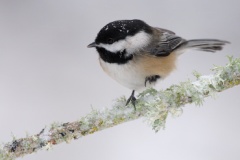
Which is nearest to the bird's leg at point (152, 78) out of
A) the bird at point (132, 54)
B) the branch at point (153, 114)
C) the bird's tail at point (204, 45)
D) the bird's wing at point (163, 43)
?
the bird at point (132, 54)

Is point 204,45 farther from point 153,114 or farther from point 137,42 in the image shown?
point 153,114

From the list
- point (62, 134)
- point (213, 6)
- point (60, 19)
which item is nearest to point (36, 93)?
point (60, 19)

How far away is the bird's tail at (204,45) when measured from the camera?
2544 mm

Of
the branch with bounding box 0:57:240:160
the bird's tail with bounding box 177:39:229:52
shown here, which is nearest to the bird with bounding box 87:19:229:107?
the bird's tail with bounding box 177:39:229:52

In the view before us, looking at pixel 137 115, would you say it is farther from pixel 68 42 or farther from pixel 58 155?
pixel 68 42

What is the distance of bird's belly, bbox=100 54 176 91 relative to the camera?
231cm

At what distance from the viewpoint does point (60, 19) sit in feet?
17.1

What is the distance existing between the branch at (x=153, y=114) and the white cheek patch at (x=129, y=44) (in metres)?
0.48

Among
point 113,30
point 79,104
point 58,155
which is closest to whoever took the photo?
point 113,30

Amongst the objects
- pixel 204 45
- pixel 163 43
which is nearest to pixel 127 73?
pixel 163 43

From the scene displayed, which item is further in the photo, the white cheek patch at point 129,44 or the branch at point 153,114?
the white cheek patch at point 129,44

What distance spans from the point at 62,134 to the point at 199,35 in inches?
124

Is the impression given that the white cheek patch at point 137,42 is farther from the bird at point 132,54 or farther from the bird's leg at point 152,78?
the bird's leg at point 152,78

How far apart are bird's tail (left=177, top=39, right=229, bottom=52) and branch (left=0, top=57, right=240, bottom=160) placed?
2.50 ft
